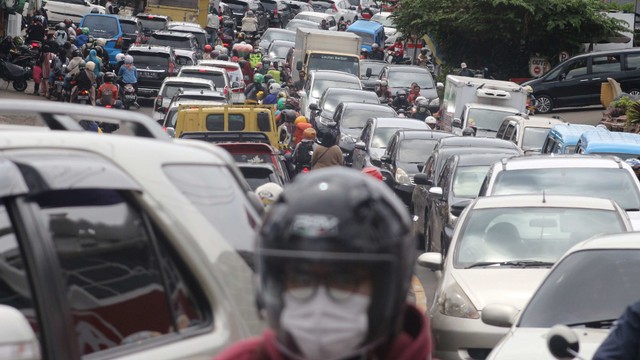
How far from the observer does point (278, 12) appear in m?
70.4

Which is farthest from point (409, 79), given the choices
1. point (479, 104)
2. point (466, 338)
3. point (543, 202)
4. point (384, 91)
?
point (466, 338)

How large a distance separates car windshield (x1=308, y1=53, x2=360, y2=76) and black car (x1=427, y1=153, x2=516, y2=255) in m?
22.9

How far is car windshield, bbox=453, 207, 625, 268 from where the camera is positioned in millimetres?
11719

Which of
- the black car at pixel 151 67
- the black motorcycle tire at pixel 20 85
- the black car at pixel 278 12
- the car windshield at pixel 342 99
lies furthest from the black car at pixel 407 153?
the black car at pixel 278 12

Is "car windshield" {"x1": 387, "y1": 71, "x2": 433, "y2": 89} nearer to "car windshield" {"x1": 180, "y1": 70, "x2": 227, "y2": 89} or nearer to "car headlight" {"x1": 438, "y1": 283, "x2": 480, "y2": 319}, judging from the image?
"car windshield" {"x1": 180, "y1": 70, "x2": 227, "y2": 89}

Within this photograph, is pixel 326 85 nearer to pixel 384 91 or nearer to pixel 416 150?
pixel 384 91

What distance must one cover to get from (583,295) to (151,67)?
3419cm

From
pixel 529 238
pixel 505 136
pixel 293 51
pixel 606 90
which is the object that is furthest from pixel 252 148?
pixel 293 51

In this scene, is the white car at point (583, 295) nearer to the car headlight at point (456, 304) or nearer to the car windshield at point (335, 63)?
the car headlight at point (456, 304)

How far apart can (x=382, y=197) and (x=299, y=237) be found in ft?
0.65

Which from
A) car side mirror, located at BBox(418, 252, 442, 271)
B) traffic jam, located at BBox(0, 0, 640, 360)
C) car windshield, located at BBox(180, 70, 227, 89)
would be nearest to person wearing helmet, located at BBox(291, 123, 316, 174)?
traffic jam, located at BBox(0, 0, 640, 360)

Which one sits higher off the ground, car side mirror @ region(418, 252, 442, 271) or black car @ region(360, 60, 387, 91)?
car side mirror @ region(418, 252, 442, 271)

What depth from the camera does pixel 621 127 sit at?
2945 centimetres

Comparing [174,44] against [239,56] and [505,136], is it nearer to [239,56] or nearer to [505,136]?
[239,56]
